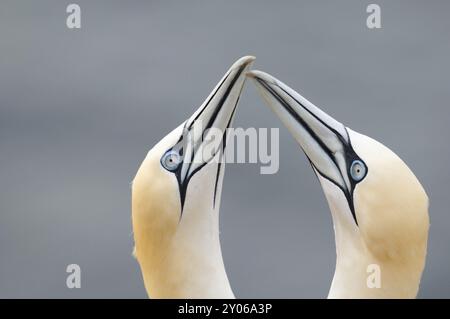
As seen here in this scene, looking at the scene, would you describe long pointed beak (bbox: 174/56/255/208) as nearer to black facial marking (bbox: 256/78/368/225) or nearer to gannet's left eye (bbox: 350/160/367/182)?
black facial marking (bbox: 256/78/368/225)

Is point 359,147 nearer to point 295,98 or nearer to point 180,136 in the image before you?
point 295,98

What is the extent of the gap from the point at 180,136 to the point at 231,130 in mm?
498

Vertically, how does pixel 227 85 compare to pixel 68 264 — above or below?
above

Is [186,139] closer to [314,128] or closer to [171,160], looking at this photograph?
[171,160]

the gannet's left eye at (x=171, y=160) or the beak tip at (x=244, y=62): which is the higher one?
the beak tip at (x=244, y=62)

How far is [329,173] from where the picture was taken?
43.0ft

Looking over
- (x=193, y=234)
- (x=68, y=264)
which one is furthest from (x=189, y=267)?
(x=68, y=264)

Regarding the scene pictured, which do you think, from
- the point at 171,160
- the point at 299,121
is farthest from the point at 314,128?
the point at 171,160

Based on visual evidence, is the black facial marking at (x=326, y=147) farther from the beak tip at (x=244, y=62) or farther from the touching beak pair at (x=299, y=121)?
the beak tip at (x=244, y=62)

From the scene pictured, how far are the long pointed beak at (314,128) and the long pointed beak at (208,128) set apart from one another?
248 millimetres

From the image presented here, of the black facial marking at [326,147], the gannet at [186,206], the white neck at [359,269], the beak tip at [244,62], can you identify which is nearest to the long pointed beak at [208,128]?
the gannet at [186,206]

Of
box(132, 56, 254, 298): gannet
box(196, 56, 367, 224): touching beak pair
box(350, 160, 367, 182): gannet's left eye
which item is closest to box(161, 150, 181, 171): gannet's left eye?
box(132, 56, 254, 298): gannet

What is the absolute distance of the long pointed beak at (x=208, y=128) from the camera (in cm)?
1303

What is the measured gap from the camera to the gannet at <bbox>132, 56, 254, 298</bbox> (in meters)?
12.9
